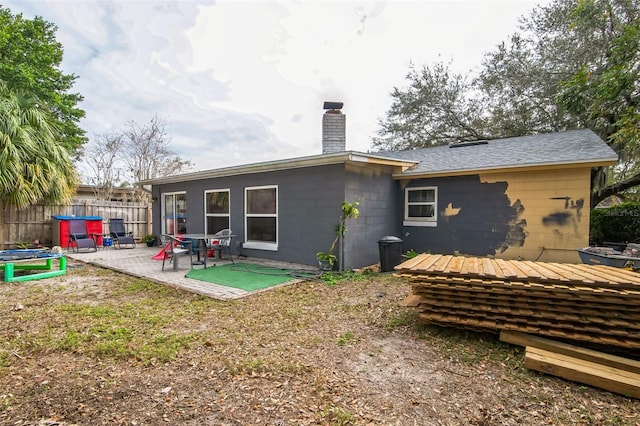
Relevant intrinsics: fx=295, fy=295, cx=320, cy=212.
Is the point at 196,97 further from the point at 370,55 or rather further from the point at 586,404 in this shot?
the point at 586,404

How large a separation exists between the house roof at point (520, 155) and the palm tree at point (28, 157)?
34.0 ft

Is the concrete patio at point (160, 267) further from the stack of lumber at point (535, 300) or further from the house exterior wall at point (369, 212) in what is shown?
the stack of lumber at point (535, 300)

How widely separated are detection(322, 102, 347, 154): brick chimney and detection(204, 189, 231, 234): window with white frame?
3.24m

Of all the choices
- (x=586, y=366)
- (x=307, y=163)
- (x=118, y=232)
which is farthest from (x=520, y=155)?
(x=118, y=232)

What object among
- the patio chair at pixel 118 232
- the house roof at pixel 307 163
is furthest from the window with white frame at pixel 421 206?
the patio chair at pixel 118 232

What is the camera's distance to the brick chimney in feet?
28.2

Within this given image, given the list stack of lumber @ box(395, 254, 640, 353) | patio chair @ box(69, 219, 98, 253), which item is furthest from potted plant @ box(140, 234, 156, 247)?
stack of lumber @ box(395, 254, 640, 353)

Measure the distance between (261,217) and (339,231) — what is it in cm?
254

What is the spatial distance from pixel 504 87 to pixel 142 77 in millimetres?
15030

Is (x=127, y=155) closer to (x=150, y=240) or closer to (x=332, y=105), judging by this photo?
(x=150, y=240)

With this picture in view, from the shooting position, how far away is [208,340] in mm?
3168

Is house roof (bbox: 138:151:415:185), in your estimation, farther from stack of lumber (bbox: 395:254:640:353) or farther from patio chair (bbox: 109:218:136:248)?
patio chair (bbox: 109:218:136:248)

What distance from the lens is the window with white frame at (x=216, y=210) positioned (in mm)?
Result: 8602

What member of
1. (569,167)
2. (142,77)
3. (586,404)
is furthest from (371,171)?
(142,77)
